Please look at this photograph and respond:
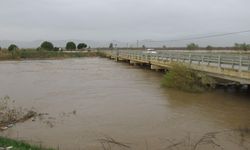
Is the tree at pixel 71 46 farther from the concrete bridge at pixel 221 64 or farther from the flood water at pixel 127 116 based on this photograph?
the flood water at pixel 127 116

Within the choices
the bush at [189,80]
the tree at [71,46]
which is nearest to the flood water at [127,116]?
the bush at [189,80]

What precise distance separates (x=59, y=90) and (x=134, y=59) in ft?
84.3

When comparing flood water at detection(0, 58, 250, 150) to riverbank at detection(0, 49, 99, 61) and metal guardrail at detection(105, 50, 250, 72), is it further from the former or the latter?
riverbank at detection(0, 49, 99, 61)

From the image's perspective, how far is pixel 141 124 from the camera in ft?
50.7

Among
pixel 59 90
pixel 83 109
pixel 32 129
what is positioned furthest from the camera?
pixel 59 90

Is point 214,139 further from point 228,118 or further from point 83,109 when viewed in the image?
point 83,109

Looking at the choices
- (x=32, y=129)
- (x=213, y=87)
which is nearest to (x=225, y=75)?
(x=213, y=87)

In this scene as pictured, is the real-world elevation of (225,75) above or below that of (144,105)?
above

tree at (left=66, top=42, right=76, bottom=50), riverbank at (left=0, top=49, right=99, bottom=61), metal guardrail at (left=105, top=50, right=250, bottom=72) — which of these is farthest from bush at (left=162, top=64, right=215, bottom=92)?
tree at (left=66, top=42, right=76, bottom=50)

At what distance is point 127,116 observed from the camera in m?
17.1

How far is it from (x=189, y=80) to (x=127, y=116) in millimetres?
8320

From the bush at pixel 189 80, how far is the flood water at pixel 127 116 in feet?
2.51

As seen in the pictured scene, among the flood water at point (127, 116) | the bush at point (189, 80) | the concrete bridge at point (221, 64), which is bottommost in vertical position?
the flood water at point (127, 116)

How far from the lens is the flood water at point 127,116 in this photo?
13.3 m
